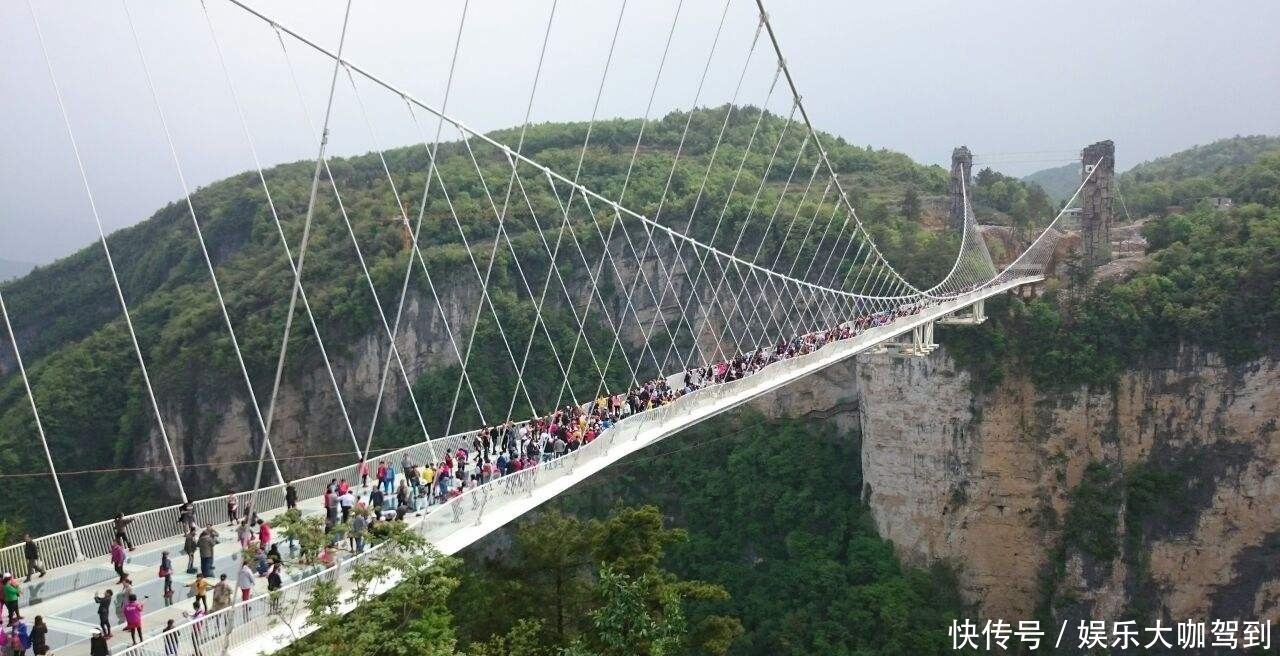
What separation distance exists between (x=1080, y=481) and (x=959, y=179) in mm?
20920

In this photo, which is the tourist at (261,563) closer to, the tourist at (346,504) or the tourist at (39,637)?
the tourist at (346,504)

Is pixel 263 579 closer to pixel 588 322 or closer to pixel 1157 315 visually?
pixel 1157 315

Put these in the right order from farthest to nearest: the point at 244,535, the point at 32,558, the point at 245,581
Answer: the point at 244,535 < the point at 32,558 < the point at 245,581

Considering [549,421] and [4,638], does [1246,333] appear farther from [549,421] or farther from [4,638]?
[4,638]

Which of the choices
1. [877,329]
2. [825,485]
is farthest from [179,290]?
[877,329]

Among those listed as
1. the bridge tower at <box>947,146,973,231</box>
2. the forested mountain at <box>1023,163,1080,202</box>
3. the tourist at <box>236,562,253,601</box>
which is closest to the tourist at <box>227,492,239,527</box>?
the tourist at <box>236,562,253,601</box>

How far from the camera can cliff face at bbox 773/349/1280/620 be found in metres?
31.2

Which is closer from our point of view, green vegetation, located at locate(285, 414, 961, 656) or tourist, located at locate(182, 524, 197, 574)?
tourist, located at locate(182, 524, 197, 574)

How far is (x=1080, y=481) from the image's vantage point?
3309cm

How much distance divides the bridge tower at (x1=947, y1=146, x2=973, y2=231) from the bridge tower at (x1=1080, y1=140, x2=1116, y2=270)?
6129 millimetres

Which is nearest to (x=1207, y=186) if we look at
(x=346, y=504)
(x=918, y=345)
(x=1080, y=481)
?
(x=1080, y=481)

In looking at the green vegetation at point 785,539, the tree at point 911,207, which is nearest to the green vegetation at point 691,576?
the green vegetation at point 785,539

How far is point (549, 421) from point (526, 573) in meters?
3.35

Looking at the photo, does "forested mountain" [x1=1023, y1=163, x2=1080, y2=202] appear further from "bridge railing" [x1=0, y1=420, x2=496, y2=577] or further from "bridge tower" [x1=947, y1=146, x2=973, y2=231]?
"bridge railing" [x1=0, y1=420, x2=496, y2=577]
